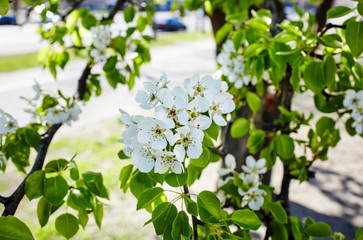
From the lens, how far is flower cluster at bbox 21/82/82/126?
155 centimetres

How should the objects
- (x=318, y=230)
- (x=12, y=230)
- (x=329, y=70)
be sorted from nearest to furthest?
(x=12, y=230), (x=329, y=70), (x=318, y=230)

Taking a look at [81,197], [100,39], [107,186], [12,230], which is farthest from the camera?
[107,186]

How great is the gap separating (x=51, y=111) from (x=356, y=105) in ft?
4.36

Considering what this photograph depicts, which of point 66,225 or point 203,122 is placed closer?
point 203,122

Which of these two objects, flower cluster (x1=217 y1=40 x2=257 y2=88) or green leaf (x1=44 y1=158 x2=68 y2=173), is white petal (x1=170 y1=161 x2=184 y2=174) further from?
flower cluster (x1=217 y1=40 x2=257 y2=88)

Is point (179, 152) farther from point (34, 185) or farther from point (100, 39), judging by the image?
point (100, 39)

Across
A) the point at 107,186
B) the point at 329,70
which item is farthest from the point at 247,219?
the point at 107,186

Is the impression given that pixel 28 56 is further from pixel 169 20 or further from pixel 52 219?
pixel 169 20

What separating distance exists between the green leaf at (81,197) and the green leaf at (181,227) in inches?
14.9

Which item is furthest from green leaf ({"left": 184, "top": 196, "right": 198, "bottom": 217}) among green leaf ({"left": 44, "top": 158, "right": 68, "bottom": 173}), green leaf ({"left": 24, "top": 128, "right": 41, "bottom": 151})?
green leaf ({"left": 24, "top": 128, "right": 41, "bottom": 151})

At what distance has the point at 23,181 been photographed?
3.87 feet

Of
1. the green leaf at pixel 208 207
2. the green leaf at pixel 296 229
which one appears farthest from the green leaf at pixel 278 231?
the green leaf at pixel 208 207

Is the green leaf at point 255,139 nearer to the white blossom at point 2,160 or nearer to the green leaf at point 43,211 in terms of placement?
the green leaf at point 43,211

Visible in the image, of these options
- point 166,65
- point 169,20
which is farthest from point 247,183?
point 169,20
